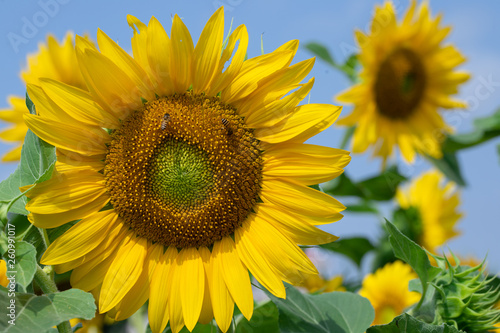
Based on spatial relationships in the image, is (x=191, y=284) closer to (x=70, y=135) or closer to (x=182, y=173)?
(x=182, y=173)

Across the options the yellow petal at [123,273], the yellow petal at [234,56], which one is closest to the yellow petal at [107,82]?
the yellow petal at [234,56]

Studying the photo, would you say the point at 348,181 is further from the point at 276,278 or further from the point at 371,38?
the point at 276,278

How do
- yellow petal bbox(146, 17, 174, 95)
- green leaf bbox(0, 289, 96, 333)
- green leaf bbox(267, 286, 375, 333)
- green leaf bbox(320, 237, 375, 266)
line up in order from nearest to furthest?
green leaf bbox(0, 289, 96, 333) → yellow petal bbox(146, 17, 174, 95) → green leaf bbox(267, 286, 375, 333) → green leaf bbox(320, 237, 375, 266)

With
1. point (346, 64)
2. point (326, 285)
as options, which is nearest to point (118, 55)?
point (326, 285)

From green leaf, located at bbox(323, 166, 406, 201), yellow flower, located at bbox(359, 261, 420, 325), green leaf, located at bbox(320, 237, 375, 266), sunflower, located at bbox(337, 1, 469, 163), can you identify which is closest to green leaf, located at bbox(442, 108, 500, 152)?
sunflower, located at bbox(337, 1, 469, 163)

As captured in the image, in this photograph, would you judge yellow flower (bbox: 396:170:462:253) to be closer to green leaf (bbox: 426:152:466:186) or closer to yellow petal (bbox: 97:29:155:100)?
green leaf (bbox: 426:152:466:186)

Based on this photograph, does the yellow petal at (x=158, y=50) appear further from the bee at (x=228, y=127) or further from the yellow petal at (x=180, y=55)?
the bee at (x=228, y=127)
